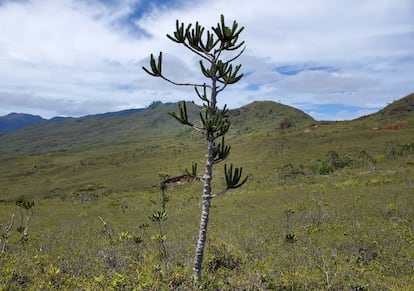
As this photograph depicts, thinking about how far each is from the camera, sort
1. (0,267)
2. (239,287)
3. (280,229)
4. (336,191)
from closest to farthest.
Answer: (239,287) → (0,267) → (280,229) → (336,191)

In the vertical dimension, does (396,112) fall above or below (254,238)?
above

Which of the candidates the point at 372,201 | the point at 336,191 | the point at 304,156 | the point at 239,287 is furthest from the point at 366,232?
the point at 304,156

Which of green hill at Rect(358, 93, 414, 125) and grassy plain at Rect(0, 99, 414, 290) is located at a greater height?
green hill at Rect(358, 93, 414, 125)

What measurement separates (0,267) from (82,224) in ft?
46.3

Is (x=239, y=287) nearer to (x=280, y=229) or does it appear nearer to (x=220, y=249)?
(x=220, y=249)

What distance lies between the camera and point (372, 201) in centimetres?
2088

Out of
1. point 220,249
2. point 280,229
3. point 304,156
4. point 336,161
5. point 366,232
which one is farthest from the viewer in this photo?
point 304,156

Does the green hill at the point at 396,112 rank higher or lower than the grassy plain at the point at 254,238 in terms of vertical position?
higher

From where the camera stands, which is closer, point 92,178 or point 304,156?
point 304,156

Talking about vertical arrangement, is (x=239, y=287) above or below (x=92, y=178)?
above

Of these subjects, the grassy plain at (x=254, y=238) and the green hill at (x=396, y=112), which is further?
the green hill at (x=396, y=112)

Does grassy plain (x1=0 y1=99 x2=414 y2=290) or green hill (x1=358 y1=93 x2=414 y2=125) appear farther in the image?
green hill (x1=358 y1=93 x2=414 y2=125)

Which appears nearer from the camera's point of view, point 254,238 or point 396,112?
point 254,238

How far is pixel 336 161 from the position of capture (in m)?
42.6
